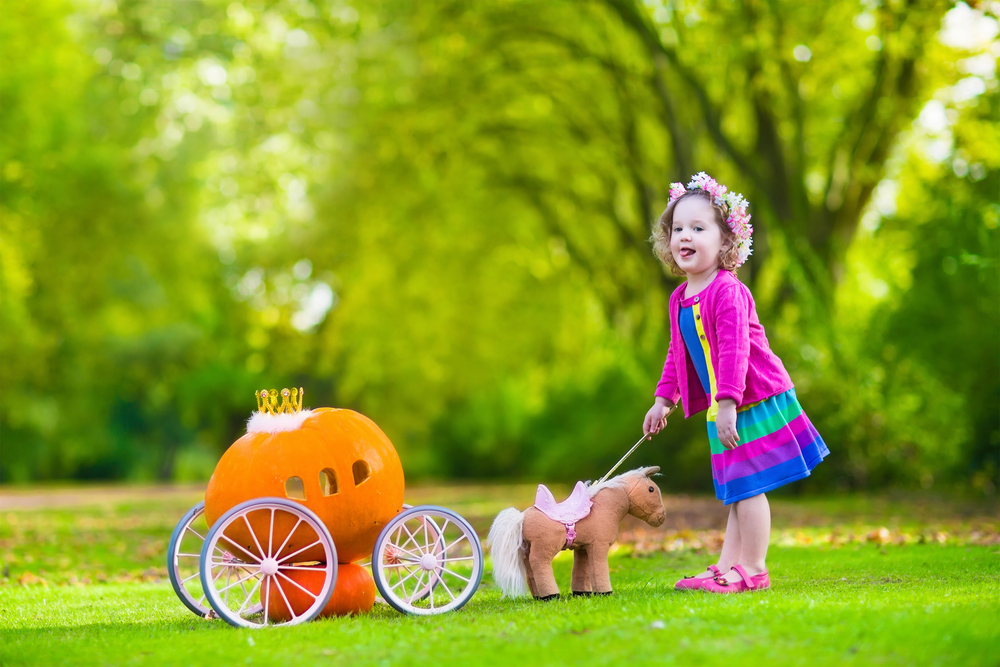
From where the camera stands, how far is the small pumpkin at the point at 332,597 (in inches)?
189

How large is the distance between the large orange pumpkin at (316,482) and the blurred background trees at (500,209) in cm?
577

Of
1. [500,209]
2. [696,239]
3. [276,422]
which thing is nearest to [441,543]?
[276,422]

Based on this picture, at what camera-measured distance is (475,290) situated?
26875 mm

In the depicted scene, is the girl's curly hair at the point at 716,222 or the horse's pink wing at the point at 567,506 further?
the girl's curly hair at the point at 716,222

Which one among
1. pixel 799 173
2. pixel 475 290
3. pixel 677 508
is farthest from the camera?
pixel 475 290

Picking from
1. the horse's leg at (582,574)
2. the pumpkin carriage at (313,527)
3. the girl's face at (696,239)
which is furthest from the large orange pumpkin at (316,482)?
the girl's face at (696,239)

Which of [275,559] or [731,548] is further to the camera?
[731,548]

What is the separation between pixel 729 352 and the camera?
4926mm

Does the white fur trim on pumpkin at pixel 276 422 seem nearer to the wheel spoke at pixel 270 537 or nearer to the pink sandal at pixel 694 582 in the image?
the wheel spoke at pixel 270 537

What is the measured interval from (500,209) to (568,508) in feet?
68.3

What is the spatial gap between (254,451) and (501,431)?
2268cm

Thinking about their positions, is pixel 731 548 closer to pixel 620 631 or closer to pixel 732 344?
pixel 732 344

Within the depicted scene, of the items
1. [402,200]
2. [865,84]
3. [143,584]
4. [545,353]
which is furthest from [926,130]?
[143,584]

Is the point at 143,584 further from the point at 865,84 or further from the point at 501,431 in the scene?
the point at 501,431
